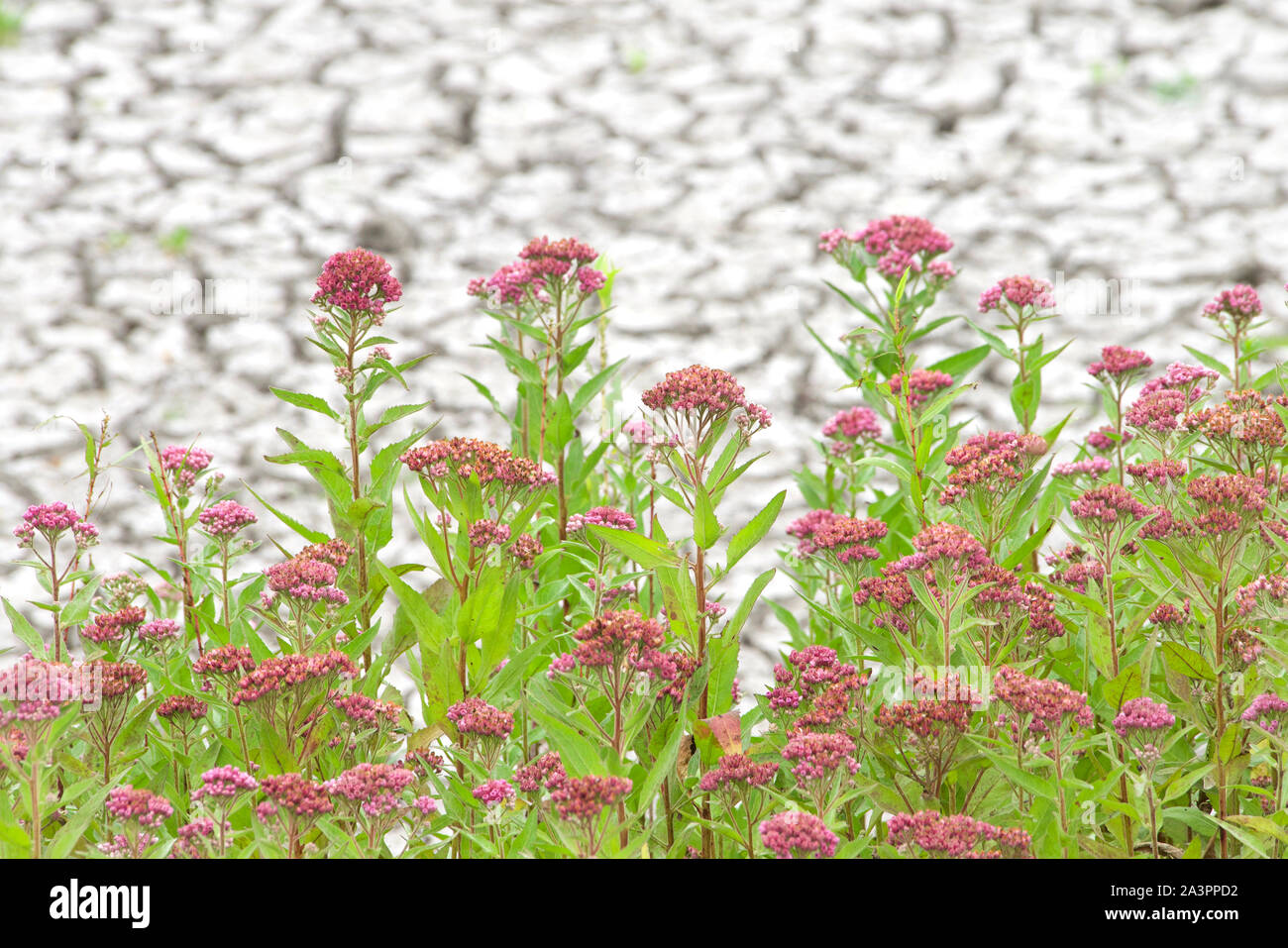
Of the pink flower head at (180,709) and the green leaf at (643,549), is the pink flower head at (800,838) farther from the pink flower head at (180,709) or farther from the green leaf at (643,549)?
the pink flower head at (180,709)

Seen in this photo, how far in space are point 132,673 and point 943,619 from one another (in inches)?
34.0

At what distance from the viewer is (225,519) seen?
4.83 ft

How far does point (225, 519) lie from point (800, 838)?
84cm

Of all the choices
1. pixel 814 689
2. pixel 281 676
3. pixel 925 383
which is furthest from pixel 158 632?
pixel 925 383

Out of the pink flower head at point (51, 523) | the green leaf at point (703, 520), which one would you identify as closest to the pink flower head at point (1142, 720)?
the green leaf at point (703, 520)

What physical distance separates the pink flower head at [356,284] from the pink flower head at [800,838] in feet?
2.43

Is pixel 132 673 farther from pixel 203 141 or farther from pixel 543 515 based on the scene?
pixel 203 141

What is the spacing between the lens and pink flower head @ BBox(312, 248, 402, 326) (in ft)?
4.48

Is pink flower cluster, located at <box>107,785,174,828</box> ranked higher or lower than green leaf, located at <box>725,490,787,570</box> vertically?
lower

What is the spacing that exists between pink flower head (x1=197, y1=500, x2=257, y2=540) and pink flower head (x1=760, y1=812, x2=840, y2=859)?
0.79 meters

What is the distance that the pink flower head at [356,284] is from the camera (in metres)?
1.37

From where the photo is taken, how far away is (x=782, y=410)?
455 centimetres

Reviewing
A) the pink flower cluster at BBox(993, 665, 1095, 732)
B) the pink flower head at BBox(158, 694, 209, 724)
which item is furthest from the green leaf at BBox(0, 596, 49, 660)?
the pink flower cluster at BBox(993, 665, 1095, 732)

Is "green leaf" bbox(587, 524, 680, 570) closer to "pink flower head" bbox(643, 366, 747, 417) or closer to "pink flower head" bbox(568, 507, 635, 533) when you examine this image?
"pink flower head" bbox(643, 366, 747, 417)
